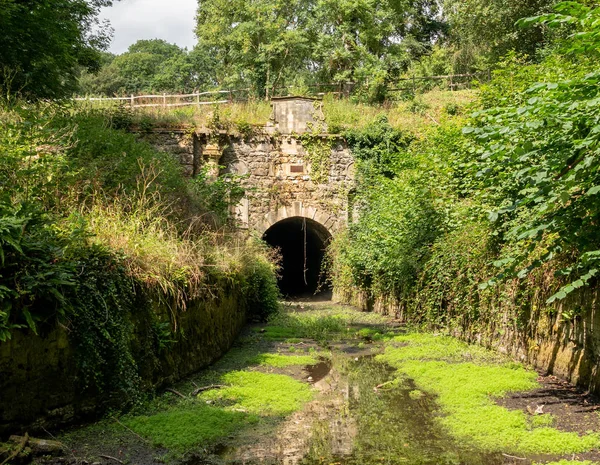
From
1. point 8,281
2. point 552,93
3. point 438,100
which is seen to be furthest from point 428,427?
point 438,100

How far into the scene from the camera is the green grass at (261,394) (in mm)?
5930

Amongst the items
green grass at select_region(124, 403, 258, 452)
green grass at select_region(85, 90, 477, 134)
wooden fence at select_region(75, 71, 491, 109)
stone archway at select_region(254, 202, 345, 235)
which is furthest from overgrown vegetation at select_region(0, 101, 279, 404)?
wooden fence at select_region(75, 71, 491, 109)

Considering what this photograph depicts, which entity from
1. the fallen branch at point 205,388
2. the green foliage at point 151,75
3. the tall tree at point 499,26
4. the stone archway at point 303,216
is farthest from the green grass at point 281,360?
the green foliage at point 151,75

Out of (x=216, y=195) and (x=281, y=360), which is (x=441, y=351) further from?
(x=216, y=195)

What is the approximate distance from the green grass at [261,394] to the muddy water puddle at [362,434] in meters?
0.18

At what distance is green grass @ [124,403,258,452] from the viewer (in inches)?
190

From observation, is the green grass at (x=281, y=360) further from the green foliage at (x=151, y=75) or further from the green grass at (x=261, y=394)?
the green foliage at (x=151, y=75)

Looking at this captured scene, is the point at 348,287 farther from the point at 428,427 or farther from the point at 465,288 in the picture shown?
the point at 428,427

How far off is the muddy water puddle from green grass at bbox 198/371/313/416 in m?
0.18

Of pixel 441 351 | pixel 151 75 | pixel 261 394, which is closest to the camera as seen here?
pixel 261 394

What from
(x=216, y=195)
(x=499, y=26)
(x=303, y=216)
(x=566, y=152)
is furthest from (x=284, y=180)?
(x=566, y=152)

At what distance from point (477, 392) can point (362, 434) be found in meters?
1.69

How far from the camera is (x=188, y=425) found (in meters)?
5.14

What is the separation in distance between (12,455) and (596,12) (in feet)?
18.7
